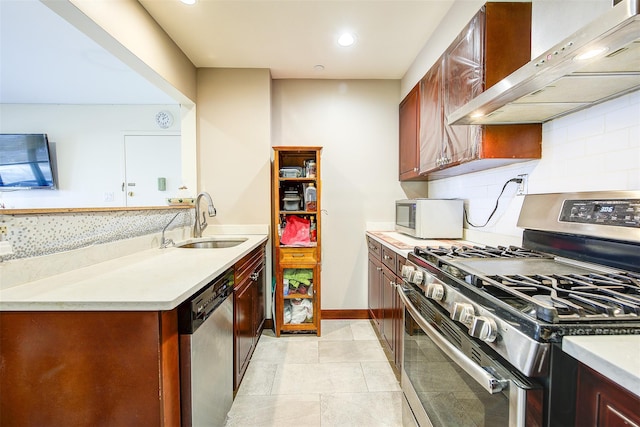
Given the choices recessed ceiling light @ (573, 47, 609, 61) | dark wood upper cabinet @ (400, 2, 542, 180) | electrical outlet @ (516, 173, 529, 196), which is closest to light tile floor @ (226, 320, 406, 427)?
electrical outlet @ (516, 173, 529, 196)

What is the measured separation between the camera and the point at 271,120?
9.35 ft

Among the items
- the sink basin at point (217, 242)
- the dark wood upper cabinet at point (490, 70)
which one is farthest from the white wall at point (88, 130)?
the dark wood upper cabinet at point (490, 70)

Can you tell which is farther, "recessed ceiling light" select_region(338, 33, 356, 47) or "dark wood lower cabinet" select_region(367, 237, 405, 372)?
"recessed ceiling light" select_region(338, 33, 356, 47)

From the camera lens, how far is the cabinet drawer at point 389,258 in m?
1.97

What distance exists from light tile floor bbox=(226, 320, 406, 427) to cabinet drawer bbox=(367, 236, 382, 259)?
2.53ft

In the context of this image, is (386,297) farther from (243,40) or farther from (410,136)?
(243,40)

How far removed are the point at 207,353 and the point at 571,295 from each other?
4.32ft

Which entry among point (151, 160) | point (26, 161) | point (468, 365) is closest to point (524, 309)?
point (468, 365)

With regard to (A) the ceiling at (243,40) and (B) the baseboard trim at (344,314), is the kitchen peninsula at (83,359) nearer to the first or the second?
(A) the ceiling at (243,40)

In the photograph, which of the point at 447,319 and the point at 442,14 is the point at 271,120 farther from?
the point at 447,319

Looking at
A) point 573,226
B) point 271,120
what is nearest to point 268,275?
point 271,120

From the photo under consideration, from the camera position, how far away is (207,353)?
119 cm

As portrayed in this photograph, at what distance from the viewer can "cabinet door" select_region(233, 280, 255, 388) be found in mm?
1661

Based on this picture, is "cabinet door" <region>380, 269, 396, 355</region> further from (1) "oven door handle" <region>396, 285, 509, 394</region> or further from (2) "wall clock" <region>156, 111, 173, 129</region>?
(2) "wall clock" <region>156, 111, 173, 129</region>
